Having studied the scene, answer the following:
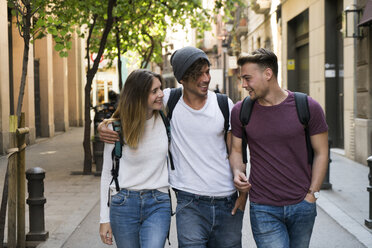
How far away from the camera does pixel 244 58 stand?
3633mm

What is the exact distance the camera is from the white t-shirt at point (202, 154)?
372cm

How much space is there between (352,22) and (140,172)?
10.3 meters

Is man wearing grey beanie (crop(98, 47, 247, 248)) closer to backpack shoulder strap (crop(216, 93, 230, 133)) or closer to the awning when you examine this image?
backpack shoulder strap (crop(216, 93, 230, 133))

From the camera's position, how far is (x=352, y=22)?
42.4 feet

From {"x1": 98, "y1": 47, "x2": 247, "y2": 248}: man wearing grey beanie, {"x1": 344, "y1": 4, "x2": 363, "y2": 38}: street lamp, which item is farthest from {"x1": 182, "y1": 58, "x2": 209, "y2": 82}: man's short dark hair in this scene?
{"x1": 344, "y1": 4, "x2": 363, "y2": 38}: street lamp

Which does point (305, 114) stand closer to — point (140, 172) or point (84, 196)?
point (140, 172)

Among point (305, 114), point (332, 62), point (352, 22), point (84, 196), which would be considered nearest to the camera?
point (305, 114)

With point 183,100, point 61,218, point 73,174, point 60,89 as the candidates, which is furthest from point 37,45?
point 183,100

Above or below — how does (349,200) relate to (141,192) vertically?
below

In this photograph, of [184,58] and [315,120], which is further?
[184,58]

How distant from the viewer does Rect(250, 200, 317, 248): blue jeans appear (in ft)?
11.7

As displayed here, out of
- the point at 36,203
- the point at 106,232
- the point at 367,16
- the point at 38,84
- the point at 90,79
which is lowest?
the point at 36,203

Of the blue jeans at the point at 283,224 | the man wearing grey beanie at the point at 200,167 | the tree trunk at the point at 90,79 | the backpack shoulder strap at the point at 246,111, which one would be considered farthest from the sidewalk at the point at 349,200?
the tree trunk at the point at 90,79

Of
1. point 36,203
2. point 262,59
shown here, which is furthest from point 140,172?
point 36,203
